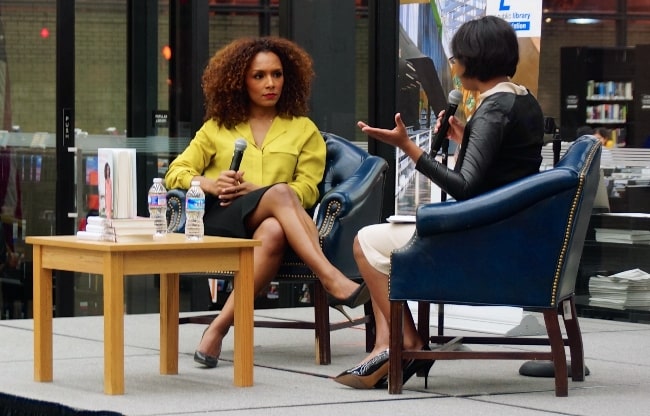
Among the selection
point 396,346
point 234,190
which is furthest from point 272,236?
point 396,346

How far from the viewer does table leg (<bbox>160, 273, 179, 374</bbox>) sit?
16.1ft

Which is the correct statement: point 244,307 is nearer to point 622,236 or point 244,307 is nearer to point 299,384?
point 299,384

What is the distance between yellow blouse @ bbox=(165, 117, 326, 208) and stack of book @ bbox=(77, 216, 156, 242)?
996mm

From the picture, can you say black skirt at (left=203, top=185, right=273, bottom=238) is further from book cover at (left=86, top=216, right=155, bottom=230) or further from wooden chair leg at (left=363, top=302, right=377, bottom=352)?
book cover at (left=86, top=216, right=155, bottom=230)

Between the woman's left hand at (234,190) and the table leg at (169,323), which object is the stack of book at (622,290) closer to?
the woman's left hand at (234,190)

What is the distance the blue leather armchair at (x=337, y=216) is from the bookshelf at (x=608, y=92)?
171 centimetres

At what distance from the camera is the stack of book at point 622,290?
272 inches

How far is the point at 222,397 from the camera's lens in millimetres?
4422

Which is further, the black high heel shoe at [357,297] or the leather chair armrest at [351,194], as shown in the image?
the leather chair armrest at [351,194]

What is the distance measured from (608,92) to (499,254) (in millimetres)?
2779

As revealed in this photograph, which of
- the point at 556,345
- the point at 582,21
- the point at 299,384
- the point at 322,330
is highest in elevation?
the point at 582,21

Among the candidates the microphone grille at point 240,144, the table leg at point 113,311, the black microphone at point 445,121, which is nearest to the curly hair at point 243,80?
the microphone grille at point 240,144

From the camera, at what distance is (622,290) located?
700 centimetres

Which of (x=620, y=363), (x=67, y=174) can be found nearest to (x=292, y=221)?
(x=620, y=363)
